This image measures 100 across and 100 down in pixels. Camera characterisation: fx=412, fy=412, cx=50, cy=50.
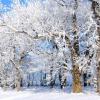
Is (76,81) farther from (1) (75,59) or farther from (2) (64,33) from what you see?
(2) (64,33)

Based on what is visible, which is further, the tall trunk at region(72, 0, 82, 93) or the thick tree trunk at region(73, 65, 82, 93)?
the thick tree trunk at region(73, 65, 82, 93)

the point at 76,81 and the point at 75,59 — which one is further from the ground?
the point at 75,59

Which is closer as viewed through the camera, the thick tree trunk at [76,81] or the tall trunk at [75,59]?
the tall trunk at [75,59]

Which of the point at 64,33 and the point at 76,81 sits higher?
the point at 64,33

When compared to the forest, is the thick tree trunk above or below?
below

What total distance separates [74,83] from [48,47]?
604 cm

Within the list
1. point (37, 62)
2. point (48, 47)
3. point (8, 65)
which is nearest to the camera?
point (48, 47)

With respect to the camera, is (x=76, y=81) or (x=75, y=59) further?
(x=76, y=81)

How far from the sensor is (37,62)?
37.8 m

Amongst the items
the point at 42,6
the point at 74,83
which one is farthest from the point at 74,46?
the point at 42,6

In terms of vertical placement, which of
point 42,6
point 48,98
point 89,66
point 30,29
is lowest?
point 48,98

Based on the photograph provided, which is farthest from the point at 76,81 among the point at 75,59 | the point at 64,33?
the point at 64,33

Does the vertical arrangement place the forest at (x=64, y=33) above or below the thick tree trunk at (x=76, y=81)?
above

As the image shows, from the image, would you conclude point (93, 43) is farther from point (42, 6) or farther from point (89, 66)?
point (42, 6)
